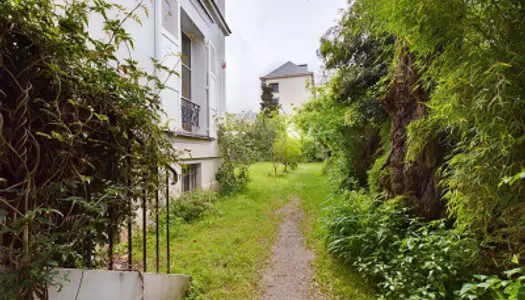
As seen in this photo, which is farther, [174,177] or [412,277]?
[412,277]

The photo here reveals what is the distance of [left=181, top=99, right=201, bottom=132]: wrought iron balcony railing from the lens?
6.03m

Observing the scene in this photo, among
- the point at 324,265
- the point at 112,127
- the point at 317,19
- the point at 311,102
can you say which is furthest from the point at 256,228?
the point at 311,102

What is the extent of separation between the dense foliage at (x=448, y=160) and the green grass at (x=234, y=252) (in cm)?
40

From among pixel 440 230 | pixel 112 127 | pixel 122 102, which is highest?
pixel 122 102

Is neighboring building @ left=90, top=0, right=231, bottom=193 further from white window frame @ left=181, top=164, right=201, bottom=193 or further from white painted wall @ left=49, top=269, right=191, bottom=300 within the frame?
white painted wall @ left=49, top=269, right=191, bottom=300

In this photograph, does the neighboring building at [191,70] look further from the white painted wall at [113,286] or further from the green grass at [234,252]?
the white painted wall at [113,286]

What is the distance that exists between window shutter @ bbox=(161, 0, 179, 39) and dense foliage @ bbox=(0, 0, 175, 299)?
391cm

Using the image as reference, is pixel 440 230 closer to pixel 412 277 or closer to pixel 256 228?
pixel 412 277

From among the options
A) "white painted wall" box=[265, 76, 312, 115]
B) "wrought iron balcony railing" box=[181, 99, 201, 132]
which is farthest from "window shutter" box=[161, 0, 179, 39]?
"white painted wall" box=[265, 76, 312, 115]

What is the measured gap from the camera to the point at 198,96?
22.9 feet

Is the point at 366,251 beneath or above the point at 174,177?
beneath

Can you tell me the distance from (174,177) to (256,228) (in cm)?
289

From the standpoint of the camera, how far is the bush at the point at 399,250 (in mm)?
2203

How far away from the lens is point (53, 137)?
1062mm
